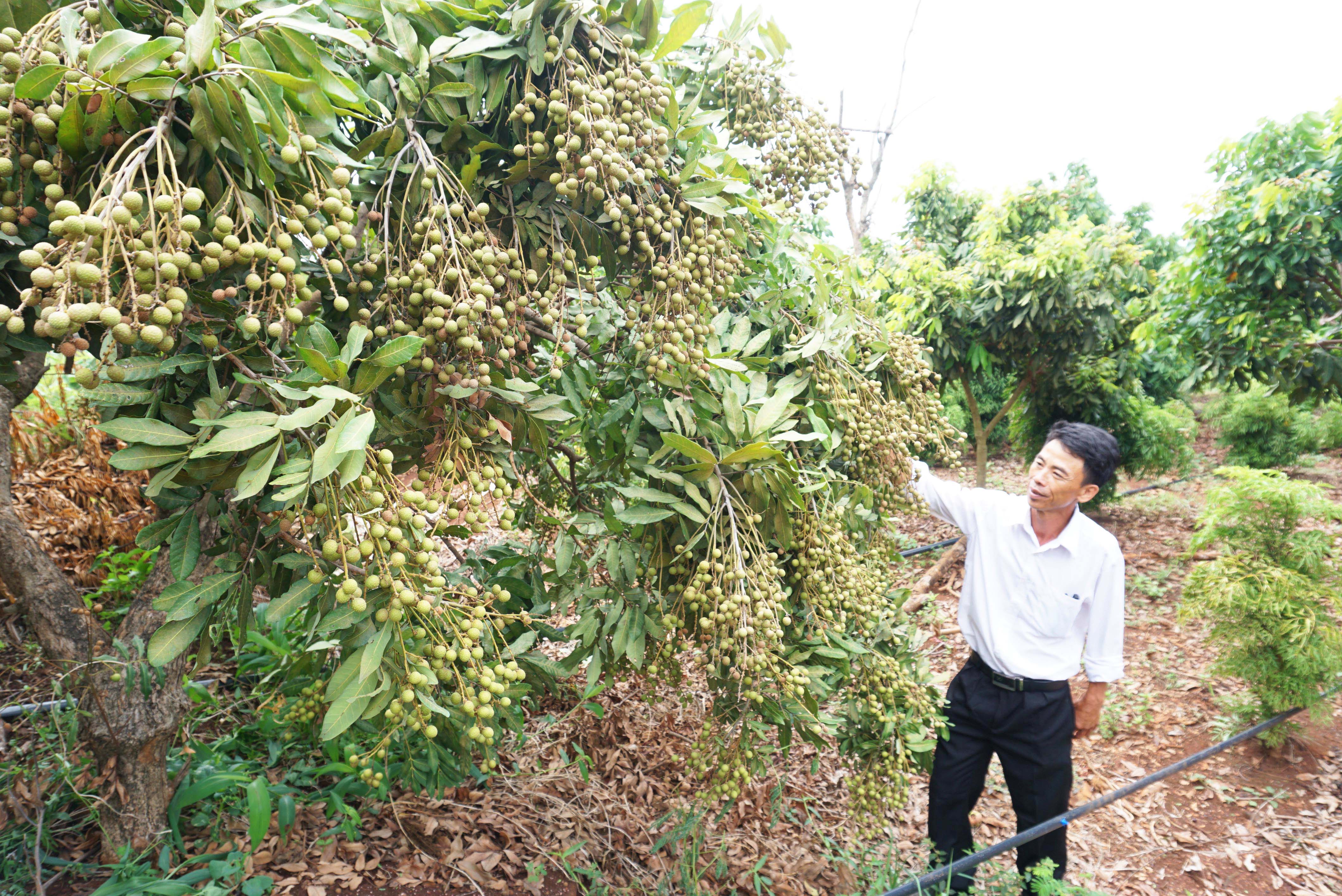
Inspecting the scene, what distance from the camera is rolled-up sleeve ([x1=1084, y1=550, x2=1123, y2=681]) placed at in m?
2.62

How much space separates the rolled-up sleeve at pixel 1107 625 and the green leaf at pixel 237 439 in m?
2.76

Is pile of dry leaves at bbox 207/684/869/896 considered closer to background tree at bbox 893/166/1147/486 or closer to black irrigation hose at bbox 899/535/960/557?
black irrigation hose at bbox 899/535/960/557

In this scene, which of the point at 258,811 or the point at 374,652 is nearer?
the point at 374,652

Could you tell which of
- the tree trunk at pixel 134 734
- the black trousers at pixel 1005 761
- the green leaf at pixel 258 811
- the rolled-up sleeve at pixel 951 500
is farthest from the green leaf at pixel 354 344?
the black trousers at pixel 1005 761

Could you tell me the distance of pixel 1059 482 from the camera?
2.60m

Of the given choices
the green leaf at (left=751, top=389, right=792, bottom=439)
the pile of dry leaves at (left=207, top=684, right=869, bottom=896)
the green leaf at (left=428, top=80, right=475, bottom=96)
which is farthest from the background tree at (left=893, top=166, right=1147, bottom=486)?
the green leaf at (left=428, top=80, right=475, bottom=96)

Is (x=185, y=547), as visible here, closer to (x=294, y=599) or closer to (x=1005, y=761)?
(x=294, y=599)

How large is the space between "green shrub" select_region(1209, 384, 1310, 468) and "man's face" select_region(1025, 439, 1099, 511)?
7.68m

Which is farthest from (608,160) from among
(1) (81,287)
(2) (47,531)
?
(2) (47,531)

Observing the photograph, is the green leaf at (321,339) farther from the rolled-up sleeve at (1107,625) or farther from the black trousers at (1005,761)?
the rolled-up sleeve at (1107,625)

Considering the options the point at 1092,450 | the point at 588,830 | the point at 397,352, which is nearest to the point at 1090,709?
the point at 1092,450

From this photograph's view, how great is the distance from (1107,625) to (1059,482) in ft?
1.91

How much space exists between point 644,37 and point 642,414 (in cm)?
79

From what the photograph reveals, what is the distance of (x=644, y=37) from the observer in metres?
1.41
